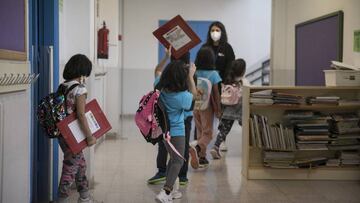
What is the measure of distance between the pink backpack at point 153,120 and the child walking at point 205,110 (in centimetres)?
138

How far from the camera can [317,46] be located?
6.20 meters

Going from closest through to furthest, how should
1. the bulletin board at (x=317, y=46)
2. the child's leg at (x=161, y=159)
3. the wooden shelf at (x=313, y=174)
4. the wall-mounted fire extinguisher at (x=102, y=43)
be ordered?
the child's leg at (x=161, y=159), the wooden shelf at (x=313, y=174), the bulletin board at (x=317, y=46), the wall-mounted fire extinguisher at (x=102, y=43)

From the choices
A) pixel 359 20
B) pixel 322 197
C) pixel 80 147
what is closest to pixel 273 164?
pixel 322 197

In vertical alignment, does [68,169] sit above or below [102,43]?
below

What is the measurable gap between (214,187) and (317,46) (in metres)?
2.58

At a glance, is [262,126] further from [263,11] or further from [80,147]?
[263,11]

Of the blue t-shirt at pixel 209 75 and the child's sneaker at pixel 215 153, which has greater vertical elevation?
the blue t-shirt at pixel 209 75

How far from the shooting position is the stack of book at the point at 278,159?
502cm

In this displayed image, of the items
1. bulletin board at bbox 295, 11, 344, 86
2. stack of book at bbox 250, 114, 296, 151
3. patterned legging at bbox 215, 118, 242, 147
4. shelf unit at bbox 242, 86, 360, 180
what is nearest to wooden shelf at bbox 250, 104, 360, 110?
shelf unit at bbox 242, 86, 360, 180

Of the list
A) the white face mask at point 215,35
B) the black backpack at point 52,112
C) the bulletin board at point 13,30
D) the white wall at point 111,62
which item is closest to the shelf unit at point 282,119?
the white face mask at point 215,35

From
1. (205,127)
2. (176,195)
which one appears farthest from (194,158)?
(176,195)

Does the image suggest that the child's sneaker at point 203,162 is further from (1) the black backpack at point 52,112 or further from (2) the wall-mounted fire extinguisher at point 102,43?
(1) the black backpack at point 52,112

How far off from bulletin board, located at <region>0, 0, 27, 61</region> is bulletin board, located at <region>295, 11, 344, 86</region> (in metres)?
3.74

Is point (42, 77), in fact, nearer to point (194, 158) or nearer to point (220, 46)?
point (194, 158)
